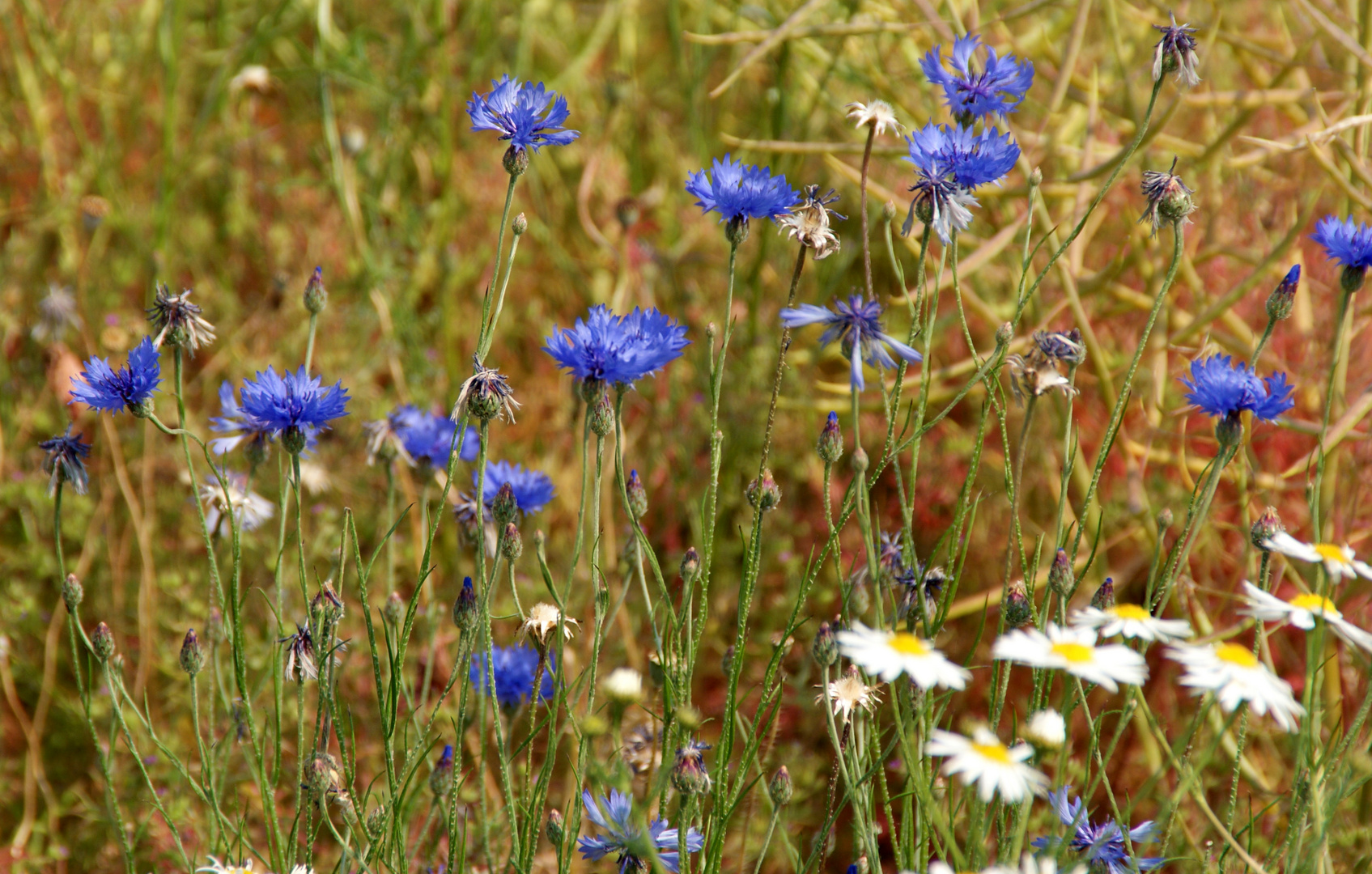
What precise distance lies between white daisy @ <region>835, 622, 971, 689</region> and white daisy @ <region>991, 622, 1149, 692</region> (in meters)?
0.04

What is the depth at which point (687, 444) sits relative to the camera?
2275mm

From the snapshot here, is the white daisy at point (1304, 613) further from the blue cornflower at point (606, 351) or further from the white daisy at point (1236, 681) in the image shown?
the blue cornflower at point (606, 351)

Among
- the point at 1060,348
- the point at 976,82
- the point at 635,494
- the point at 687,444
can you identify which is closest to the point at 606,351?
the point at 635,494

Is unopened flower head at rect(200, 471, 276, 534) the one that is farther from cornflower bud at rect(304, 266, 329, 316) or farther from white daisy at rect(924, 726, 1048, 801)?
white daisy at rect(924, 726, 1048, 801)

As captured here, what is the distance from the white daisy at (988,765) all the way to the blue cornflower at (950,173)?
1.65 feet

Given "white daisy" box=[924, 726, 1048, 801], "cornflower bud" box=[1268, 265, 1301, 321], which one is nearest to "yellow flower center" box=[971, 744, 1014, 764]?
"white daisy" box=[924, 726, 1048, 801]

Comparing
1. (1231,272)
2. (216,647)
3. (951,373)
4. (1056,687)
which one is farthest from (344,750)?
(1231,272)

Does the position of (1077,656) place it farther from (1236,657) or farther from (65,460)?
(65,460)

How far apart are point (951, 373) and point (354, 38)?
146 centimetres

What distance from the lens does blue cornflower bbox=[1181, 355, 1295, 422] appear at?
1046 mm

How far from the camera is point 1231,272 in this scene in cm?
242

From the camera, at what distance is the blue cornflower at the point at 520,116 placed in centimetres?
111

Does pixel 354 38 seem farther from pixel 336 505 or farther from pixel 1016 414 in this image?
pixel 1016 414

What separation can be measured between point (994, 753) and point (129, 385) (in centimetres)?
88
